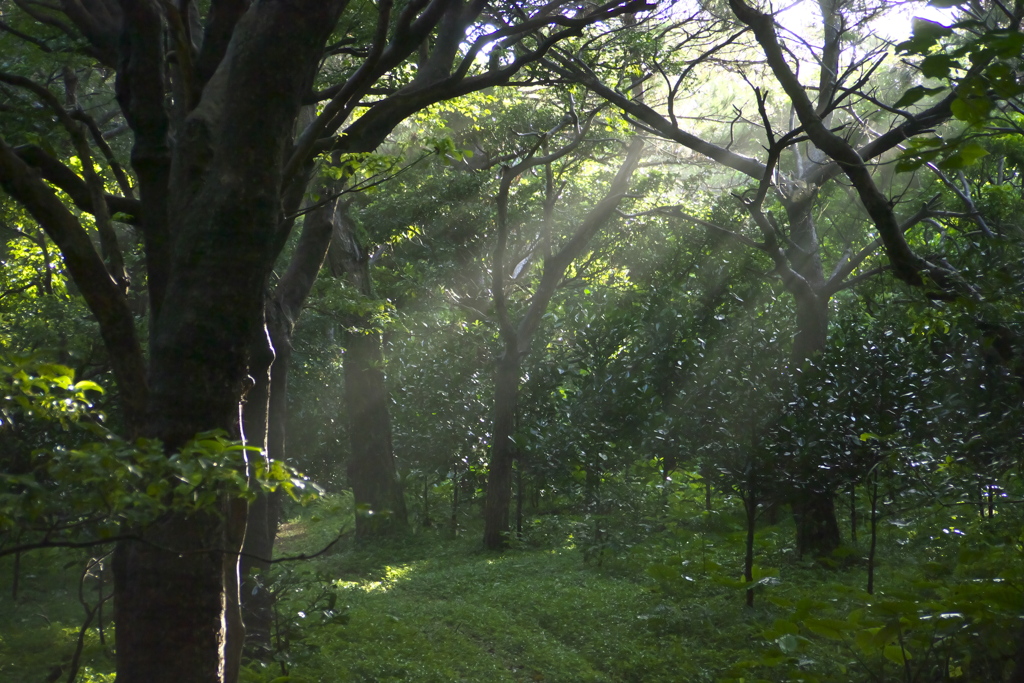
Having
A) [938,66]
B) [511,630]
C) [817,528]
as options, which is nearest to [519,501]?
[817,528]

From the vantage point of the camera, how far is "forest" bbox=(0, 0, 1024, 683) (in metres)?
2.80

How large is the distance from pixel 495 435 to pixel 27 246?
27.7ft

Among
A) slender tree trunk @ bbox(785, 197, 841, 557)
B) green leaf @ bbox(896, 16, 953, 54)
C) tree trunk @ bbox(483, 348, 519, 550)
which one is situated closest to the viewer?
green leaf @ bbox(896, 16, 953, 54)

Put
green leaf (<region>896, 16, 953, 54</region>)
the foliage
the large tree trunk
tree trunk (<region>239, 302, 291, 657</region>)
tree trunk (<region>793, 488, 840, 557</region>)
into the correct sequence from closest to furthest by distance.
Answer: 1. the foliage
2. green leaf (<region>896, 16, 953, 54</region>)
3. the large tree trunk
4. tree trunk (<region>239, 302, 291, 657</region>)
5. tree trunk (<region>793, 488, 840, 557</region>)

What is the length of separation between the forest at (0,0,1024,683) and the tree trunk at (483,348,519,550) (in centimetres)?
5

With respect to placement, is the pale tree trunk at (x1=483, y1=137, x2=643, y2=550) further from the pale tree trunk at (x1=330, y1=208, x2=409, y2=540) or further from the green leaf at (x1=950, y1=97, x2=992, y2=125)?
the green leaf at (x1=950, y1=97, x2=992, y2=125)

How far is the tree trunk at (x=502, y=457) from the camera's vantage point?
12930 mm

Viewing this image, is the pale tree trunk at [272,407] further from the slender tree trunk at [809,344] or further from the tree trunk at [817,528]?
Answer: the tree trunk at [817,528]

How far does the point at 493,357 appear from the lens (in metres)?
16.1

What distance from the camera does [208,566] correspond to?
2.75 metres

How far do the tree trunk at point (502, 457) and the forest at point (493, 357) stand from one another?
0.05 metres

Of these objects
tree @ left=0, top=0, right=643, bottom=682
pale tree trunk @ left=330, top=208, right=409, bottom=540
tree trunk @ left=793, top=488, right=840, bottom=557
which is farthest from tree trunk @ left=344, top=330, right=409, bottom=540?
tree @ left=0, top=0, right=643, bottom=682

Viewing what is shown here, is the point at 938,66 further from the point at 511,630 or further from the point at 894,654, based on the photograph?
the point at 511,630

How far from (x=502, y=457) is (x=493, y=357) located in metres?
3.56
